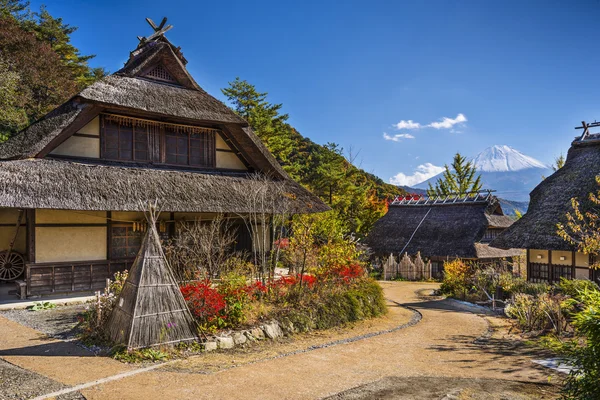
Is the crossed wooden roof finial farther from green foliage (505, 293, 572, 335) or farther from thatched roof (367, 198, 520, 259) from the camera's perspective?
thatched roof (367, 198, 520, 259)

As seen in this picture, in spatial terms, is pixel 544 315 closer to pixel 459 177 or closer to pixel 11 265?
pixel 11 265

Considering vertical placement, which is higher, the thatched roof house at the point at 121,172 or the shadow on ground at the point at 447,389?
the thatched roof house at the point at 121,172

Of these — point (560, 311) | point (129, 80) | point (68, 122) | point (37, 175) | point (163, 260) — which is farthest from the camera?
point (129, 80)

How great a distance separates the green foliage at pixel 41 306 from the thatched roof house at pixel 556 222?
16.2 meters

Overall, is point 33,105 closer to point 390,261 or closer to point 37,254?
point 37,254

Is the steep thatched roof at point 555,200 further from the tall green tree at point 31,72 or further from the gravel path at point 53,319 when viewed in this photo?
the tall green tree at point 31,72

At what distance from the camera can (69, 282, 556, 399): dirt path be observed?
6.50 meters

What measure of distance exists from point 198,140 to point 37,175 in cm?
600

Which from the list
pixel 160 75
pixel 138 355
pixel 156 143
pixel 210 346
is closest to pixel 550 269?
pixel 210 346

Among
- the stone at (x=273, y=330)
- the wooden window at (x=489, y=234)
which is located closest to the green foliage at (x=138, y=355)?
the stone at (x=273, y=330)

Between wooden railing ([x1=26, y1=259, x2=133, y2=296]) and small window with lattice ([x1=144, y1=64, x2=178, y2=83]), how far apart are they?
22.7 feet

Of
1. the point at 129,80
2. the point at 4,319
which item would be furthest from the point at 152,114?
the point at 4,319

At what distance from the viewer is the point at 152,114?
1529 centimetres

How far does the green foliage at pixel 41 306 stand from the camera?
38.0ft
